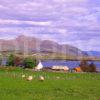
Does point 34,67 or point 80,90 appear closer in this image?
point 80,90

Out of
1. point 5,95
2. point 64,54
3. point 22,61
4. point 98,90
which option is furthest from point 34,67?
point 64,54

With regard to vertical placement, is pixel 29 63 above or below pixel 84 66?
above

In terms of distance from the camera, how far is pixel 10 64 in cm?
3669

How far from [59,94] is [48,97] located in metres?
1.13

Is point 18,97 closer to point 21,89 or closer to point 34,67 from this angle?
point 21,89

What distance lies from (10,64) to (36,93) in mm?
21195

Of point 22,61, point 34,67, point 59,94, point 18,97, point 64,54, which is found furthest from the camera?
point 64,54

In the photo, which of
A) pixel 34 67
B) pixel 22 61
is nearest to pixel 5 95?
pixel 34 67

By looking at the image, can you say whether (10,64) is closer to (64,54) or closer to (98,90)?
(98,90)

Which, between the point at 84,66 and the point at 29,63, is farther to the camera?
the point at 29,63

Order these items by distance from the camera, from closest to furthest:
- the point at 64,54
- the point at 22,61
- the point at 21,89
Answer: the point at 21,89 < the point at 22,61 < the point at 64,54

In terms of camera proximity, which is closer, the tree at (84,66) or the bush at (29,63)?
the tree at (84,66)

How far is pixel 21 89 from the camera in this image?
16.9 meters

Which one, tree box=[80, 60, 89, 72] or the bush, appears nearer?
tree box=[80, 60, 89, 72]
